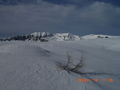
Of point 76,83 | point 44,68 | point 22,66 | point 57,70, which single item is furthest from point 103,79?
point 22,66

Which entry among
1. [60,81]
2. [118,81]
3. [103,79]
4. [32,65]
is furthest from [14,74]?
[118,81]

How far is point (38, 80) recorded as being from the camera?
5.71m

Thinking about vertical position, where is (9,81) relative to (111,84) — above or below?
above

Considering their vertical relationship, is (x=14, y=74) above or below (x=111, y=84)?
above

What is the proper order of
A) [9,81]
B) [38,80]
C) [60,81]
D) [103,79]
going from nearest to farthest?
1. [9,81]
2. [38,80]
3. [60,81]
4. [103,79]

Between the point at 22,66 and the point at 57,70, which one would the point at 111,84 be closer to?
the point at 57,70

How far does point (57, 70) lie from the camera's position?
7117 millimetres

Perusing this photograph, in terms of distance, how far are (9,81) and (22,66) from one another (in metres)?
1.69

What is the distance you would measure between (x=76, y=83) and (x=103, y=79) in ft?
6.13

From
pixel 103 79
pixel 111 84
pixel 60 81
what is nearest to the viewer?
pixel 60 81

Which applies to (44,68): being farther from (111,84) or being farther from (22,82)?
(111,84)

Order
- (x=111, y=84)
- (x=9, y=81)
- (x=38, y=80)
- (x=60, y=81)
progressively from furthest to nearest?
(x=111, y=84), (x=60, y=81), (x=38, y=80), (x=9, y=81)

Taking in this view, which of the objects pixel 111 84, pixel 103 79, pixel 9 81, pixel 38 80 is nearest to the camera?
pixel 9 81

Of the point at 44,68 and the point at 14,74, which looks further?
the point at 44,68
